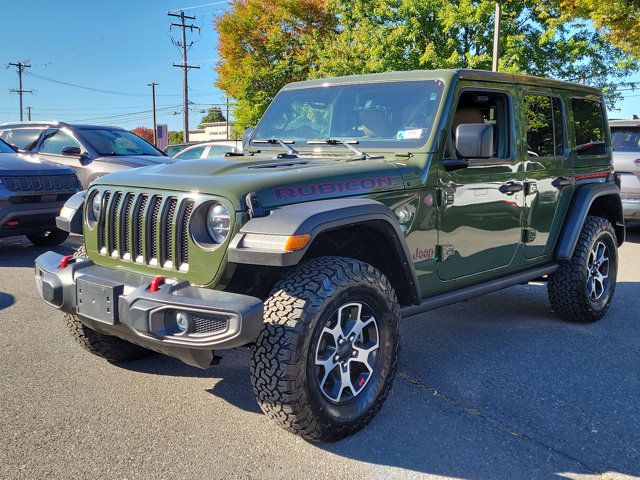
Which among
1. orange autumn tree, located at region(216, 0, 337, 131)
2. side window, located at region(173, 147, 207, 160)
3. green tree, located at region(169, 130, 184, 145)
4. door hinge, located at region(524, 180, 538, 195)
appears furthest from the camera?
green tree, located at region(169, 130, 184, 145)

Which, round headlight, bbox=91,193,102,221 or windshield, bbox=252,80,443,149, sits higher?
windshield, bbox=252,80,443,149

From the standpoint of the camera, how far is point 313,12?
25.8 m

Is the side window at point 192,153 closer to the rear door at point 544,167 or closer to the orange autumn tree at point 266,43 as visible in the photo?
the rear door at point 544,167

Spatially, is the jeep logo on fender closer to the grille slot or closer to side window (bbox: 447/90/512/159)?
the grille slot

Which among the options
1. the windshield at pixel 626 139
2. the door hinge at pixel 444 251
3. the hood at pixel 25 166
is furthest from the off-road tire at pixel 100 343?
the windshield at pixel 626 139

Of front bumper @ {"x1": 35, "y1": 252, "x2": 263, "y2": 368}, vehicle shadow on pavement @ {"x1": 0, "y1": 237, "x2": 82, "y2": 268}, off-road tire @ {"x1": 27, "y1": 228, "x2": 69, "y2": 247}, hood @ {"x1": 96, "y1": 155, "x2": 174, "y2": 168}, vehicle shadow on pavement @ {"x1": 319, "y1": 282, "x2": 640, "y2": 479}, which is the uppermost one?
hood @ {"x1": 96, "y1": 155, "x2": 174, "y2": 168}

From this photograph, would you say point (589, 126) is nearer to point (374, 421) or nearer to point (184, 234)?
point (374, 421)

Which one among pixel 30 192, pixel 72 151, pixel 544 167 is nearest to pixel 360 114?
pixel 544 167

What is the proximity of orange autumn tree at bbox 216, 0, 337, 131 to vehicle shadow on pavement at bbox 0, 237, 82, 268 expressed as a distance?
18.2m

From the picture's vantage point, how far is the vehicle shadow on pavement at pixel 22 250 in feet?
23.4

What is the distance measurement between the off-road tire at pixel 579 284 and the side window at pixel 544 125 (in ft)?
2.55

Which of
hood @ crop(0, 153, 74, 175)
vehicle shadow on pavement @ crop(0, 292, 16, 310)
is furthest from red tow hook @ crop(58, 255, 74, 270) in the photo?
hood @ crop(0, 153, 74, 175)

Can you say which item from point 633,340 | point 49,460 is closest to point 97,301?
point 49,460

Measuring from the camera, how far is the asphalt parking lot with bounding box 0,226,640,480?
2812mm
